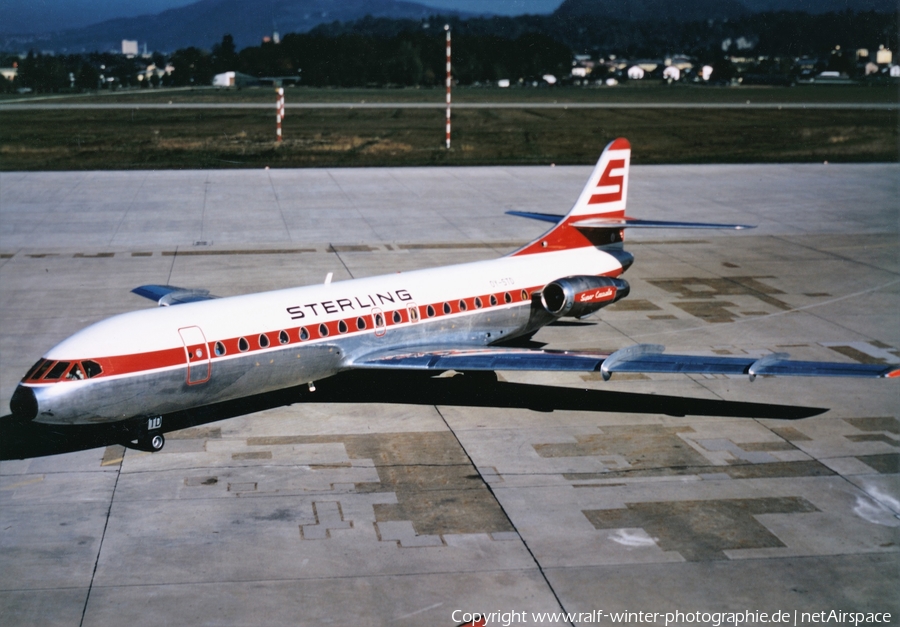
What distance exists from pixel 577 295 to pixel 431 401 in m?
4.90

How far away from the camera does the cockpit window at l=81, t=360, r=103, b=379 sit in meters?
19.8

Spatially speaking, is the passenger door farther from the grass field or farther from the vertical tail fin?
the grass field

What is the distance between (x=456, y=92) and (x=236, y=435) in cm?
14634

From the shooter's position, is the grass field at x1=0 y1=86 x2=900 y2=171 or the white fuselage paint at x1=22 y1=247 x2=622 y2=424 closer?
the white fuselage paint at x1=22 y1=247 x2=622 y2=424

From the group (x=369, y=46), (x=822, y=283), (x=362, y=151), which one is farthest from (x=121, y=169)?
(x=369, y=46)

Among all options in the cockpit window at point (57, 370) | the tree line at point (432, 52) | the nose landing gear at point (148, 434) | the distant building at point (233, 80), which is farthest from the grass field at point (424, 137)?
the cockpit window at point (57, 370)

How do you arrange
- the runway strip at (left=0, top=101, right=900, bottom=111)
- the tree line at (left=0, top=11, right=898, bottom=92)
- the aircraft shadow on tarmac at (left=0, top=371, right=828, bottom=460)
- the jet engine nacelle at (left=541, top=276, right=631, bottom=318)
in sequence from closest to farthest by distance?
the aircraft shadow on tarmac at (left=0, top=371, right=828, bottom=460) < the jet engine nacelle at (left=541, top=276, right=631, bottom=318) < the runway strip at (left=0, top=101, right=900, bottom=111) < the tree line at (left=0, top=11, right=898, bottom=92)

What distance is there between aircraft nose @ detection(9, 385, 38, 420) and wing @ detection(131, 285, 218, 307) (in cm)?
635

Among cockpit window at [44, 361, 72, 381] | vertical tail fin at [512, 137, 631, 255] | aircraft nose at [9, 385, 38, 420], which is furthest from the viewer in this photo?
vertical tail fin at [512, 137, 631, 255]

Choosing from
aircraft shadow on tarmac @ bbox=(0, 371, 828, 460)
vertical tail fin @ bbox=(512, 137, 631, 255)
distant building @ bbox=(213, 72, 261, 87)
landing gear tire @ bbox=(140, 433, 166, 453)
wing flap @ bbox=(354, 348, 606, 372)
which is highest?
distant building @ bbox=(213, 72, 261, 87)

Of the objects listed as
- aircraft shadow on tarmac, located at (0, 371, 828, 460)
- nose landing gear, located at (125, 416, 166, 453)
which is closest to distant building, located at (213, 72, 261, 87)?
aircraft shadow on tarmac, located at (0, 371, 828, 460)

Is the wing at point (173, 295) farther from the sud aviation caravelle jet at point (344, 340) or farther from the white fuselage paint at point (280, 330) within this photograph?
the white fuselage paint at point (280, 330)

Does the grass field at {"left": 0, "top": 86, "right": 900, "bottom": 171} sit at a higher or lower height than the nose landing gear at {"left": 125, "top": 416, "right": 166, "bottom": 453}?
higher

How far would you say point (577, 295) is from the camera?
2648 centimetres
